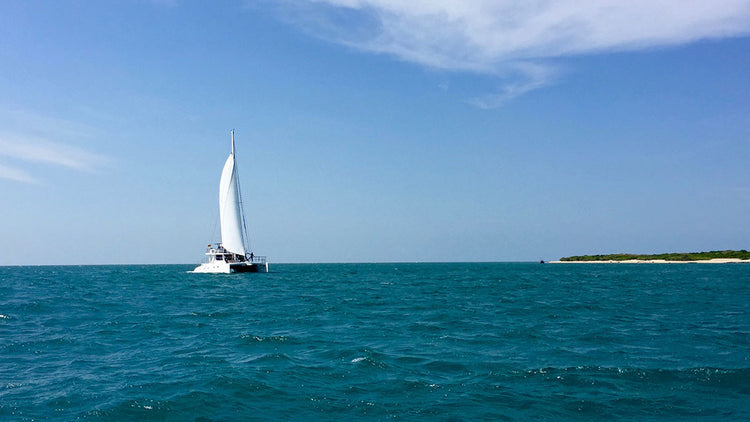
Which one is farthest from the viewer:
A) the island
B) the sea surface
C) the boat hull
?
the island

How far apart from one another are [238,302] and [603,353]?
28.4 meters

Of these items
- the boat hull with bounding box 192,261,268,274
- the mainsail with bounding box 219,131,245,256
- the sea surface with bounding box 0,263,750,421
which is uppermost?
the mainsail with bounding box 219,131,245,256

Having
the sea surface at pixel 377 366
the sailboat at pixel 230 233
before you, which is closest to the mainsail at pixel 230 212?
the sailboat at pixel 230 233

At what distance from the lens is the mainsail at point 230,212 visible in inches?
3634

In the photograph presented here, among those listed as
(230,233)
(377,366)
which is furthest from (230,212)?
(377,366)

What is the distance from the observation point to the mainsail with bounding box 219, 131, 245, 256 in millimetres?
92312

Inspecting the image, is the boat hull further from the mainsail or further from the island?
the island

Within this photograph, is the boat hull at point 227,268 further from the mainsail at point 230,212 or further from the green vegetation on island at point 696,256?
the green vegetation on island at point 696,256

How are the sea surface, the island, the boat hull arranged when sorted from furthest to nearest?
the island, the boat hull, the sea surface

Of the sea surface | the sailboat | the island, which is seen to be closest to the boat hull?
the sailboat

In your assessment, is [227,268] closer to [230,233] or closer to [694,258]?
[230,233]

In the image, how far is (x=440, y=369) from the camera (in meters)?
15.9

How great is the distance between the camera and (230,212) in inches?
3679

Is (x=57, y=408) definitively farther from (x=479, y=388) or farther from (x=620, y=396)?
(x=620, y=396)
